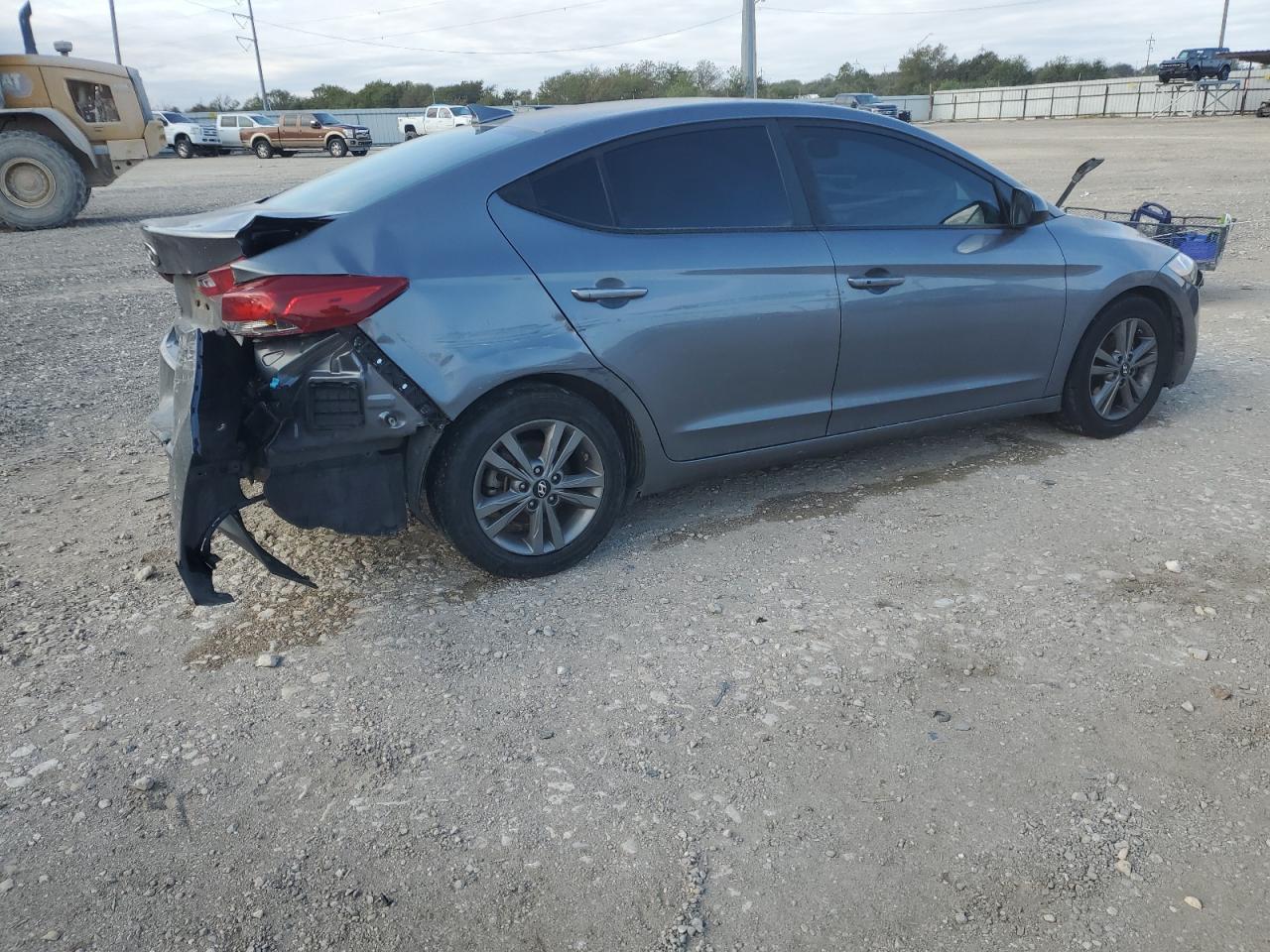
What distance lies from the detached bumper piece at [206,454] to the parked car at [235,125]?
4170cm

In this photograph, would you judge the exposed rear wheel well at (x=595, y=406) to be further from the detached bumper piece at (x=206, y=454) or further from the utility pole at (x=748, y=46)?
the utility pole at (x=748, y=46)

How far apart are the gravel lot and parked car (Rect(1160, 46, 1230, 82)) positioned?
51.8 metres

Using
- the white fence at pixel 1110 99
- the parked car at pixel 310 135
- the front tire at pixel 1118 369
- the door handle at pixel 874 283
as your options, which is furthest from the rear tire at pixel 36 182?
the white fence at pixel 1110 99

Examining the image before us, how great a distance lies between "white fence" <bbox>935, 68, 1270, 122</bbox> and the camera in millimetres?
45594

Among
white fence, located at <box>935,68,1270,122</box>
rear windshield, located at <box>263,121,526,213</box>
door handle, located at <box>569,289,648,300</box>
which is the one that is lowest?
white fence, located at <box>935,68,1270,122</box>

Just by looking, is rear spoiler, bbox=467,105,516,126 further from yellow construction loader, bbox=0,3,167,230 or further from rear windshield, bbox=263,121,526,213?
yellow construction loader, bbox=0,3,167,230

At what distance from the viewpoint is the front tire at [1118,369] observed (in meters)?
5.05

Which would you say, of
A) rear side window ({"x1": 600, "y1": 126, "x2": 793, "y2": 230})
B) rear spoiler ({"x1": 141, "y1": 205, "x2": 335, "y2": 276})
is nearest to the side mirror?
rear side window ({"x1": 600, "y1": 126, "x2": 793, "y2": 230})

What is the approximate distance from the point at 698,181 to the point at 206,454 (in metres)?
2.07

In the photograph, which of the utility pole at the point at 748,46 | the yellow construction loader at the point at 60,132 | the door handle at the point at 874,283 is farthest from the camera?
the utility pole at the point at 748,46

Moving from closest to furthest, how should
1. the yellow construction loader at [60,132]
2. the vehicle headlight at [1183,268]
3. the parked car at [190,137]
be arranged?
the vehicle headlight at [1183,268] < the yellow construction loader at [60,132] < the parked car at [190,137]

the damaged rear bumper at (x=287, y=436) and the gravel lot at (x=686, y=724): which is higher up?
the damaged rear bumper at (x=287, y=436)

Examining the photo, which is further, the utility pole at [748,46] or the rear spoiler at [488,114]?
the utility pole at [748,46]

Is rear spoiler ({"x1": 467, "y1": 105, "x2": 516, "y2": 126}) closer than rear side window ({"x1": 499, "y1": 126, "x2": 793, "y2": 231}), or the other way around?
rear side window ({"x1": 499, "y1": 126, "x2": 793, "y2": 231})
